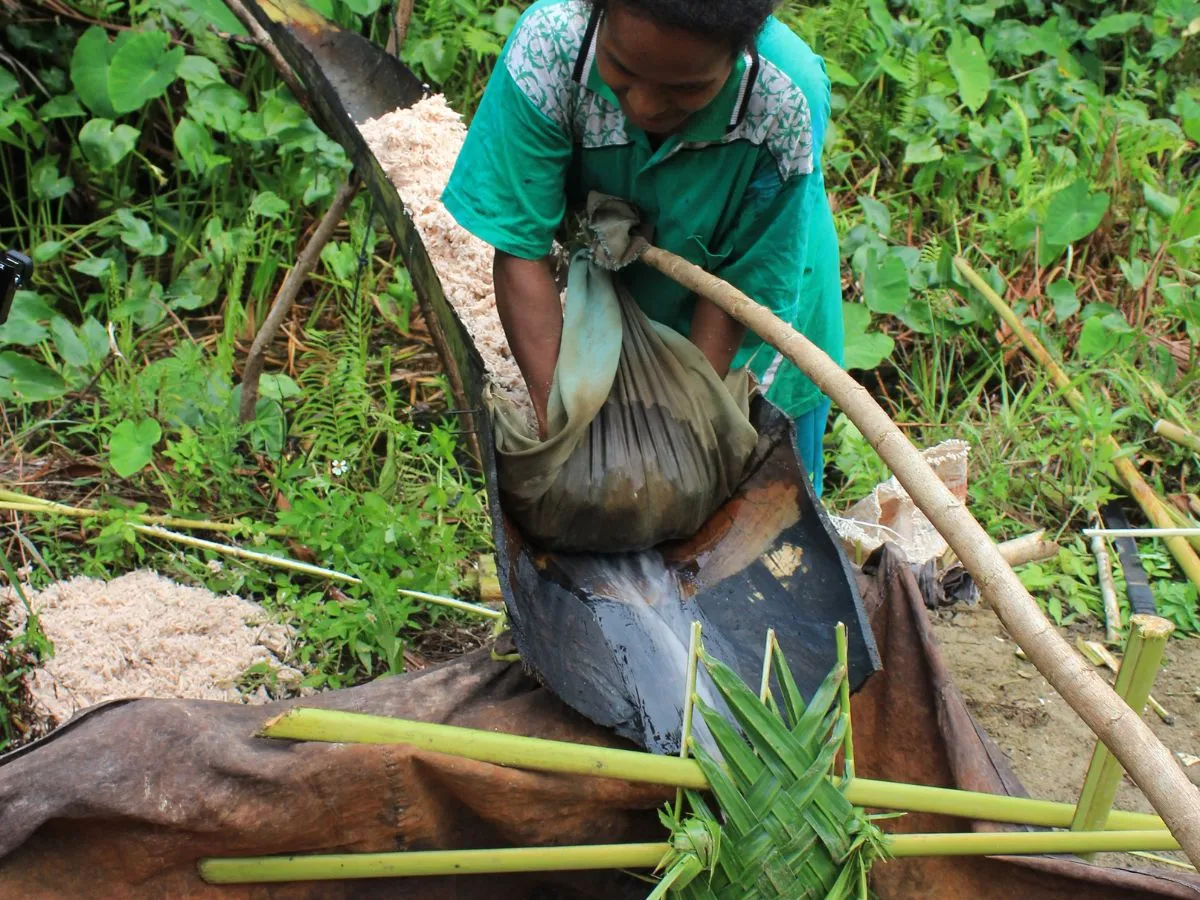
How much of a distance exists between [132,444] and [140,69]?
1.46m

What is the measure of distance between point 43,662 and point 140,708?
128cm

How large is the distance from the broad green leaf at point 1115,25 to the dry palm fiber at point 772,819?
178 inches

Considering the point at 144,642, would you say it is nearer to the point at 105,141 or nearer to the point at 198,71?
the point at 105,141

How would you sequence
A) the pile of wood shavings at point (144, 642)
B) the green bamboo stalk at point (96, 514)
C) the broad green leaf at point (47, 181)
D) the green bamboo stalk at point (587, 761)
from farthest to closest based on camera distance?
the broad green leaf at point (47, 181), the green bamboo stalk at point (96, 514), the pile of wood shavings at point (144, 642), the green bamboo stalk at point (587, 761)

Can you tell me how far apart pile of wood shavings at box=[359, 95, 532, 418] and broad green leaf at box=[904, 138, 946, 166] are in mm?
2138

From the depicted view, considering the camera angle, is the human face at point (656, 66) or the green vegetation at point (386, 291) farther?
the green vegetation at point (386, 291)

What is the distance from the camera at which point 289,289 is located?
10.5 feet

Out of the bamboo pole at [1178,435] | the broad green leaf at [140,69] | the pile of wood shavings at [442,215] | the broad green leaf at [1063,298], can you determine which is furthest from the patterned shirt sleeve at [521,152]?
the broad green leaf at [1063,298]

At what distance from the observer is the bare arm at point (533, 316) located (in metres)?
1.99

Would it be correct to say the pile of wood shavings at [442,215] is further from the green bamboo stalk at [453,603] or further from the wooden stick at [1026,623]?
the wooden stick at [1026,623]

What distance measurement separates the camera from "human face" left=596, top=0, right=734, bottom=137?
155cm

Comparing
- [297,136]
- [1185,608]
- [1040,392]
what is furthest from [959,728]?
[297,136]

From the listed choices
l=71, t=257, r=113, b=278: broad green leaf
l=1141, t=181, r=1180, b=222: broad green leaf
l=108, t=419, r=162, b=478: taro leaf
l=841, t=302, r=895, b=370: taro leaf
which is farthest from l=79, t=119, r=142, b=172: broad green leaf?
l=1141, t=181, r=1180, b=222: broad green leaf

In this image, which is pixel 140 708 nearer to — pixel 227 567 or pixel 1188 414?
→ pixel 227 567
